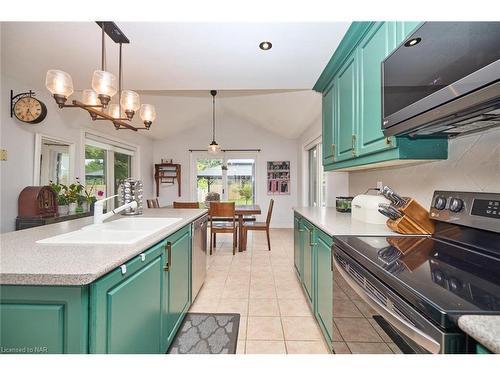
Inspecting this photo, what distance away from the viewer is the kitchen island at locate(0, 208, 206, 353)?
774mm

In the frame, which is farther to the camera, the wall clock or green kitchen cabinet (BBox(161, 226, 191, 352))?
the wall clock

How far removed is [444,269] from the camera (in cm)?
84

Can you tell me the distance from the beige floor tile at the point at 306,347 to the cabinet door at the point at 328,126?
5.17 ft

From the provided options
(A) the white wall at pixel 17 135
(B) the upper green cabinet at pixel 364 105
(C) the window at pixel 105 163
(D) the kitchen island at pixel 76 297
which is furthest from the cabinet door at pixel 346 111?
(C) the window at pixel 105 163

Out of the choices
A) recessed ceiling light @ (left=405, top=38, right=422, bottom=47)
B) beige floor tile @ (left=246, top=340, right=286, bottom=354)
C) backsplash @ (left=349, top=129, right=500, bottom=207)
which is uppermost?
recessed ceiling light @ (left=405, top=38, right=422, bottom=47)

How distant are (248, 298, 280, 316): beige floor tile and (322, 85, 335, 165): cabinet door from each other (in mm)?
1514

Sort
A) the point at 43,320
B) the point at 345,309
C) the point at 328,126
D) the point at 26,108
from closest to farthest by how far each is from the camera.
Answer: the point at 43,320 < the point at 345,309 < the point at 328,126 < the point at 26,108

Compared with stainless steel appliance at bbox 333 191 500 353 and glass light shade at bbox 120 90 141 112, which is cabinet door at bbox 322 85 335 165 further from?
glass light shade at bbox 120 90 141 112

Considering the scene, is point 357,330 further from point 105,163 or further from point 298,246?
point 105,163

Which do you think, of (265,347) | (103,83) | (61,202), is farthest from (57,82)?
(265,347)

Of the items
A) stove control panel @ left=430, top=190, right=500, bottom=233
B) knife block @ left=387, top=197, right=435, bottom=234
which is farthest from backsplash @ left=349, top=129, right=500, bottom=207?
knife block @ left=387, top=197, right=435, bottom=234

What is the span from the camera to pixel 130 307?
102 centimetres

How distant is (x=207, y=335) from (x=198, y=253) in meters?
0.70

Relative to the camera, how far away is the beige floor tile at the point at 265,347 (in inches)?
63.1
